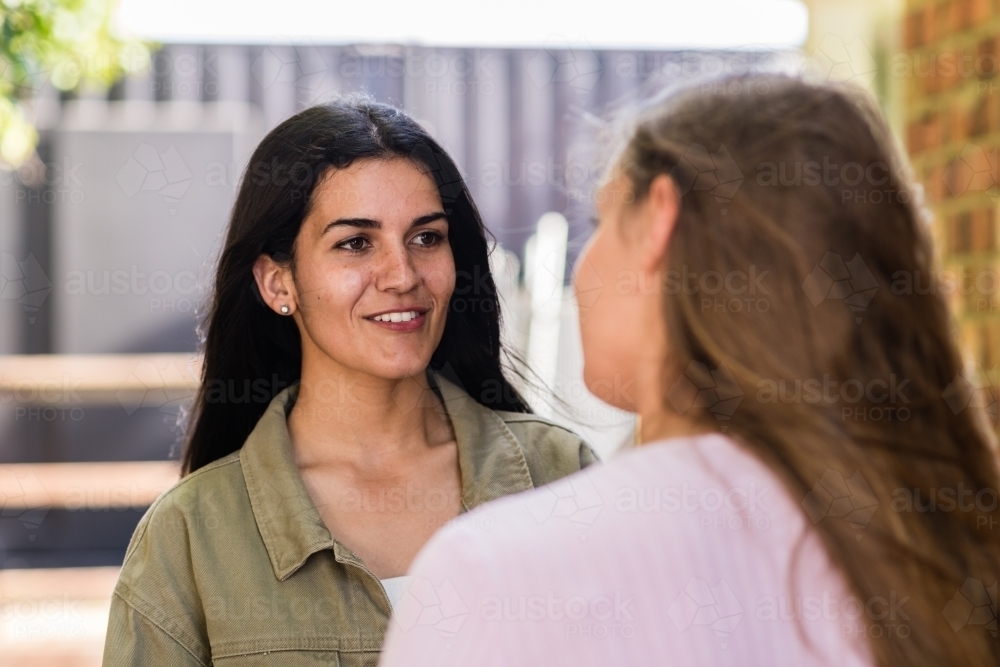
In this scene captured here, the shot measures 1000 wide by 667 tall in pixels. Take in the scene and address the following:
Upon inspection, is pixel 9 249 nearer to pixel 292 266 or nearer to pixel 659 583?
pixel 292 266

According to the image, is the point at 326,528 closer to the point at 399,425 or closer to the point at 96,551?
the point at 399,425

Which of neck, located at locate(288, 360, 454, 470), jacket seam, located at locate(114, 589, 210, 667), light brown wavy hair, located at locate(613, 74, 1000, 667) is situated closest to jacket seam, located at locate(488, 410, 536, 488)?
neck, located at locate(288, 360, 454, 470)

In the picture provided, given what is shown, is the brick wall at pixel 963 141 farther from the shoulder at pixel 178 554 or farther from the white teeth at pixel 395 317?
the shoulder at pixel 178 554

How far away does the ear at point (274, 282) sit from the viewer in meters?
1.76

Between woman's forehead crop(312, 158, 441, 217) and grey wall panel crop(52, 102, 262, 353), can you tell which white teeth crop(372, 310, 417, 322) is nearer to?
woman's forehead crop(312, 158, 441, 217)

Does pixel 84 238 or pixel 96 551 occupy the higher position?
pixel 84 238

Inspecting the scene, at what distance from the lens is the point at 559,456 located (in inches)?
72.8

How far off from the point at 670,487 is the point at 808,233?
8.4 inches

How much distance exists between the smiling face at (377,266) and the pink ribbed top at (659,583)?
3.08ft

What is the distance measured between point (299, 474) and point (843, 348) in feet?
3.56

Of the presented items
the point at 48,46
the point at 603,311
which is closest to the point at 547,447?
the point at 603,311

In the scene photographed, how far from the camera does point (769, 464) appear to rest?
742 mm

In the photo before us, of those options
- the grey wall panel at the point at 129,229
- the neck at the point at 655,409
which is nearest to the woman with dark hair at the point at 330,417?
the neck at the point at 655,409

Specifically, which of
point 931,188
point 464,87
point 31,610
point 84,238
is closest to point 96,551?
point 31,610
